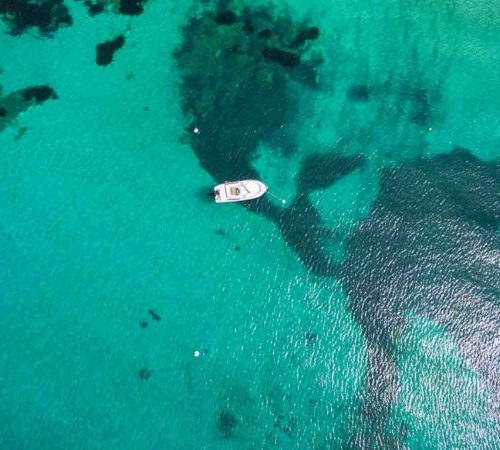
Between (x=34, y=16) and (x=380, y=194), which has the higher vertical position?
(x=34, y=16)

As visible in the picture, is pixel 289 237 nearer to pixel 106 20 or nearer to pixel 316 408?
pixel 316 408

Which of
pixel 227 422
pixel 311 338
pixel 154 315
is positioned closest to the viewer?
pixel 227 422

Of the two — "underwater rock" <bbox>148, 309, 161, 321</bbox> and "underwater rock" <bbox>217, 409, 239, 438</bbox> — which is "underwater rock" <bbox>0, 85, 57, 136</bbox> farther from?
"underwater rock" <bbox>217, 409, 239, 438</bbox>

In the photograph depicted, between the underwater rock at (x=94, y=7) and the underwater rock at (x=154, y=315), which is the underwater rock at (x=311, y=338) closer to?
the underwater rock at (x=154, y=315)

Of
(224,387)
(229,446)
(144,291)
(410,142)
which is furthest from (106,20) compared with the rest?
(229,446)

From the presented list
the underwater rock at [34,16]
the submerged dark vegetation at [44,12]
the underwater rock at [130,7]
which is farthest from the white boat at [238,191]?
the underwater rock at [34,16]

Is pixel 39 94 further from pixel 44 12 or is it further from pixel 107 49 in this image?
pixel 44 12

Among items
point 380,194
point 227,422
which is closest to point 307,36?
point 380,194
